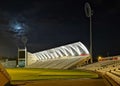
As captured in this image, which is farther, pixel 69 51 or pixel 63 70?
pixel 69 51

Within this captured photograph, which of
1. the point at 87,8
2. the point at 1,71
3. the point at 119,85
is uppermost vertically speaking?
the point at 87,8

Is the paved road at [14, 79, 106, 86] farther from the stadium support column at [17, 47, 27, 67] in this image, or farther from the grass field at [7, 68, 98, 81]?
the stadium support column at [17, 47, 27, 67]

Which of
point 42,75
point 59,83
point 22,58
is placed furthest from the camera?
point 22,58

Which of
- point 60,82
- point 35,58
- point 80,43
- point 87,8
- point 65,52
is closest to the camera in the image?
point 60,82

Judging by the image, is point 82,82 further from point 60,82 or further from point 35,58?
point 35,58

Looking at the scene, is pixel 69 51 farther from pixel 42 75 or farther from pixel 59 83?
pixel 59 83

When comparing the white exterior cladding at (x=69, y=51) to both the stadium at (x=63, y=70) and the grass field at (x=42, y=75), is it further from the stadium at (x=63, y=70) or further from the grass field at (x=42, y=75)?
the grass field at (x=42, y=75)

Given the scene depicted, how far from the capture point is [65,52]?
49.2 meters

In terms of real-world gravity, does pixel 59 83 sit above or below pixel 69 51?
below

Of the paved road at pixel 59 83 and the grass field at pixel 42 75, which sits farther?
the grass field at pixel 42 75

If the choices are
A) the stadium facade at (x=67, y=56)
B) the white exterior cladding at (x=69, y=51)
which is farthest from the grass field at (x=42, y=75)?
the white exterior cladding at (x=69, y=51)

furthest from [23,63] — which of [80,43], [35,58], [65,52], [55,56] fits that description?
[35,58]

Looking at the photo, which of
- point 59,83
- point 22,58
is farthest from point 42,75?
point 22,58

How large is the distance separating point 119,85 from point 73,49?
3824 centimetres
